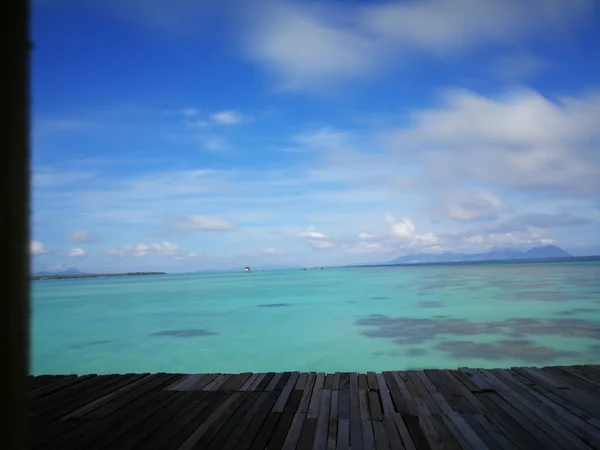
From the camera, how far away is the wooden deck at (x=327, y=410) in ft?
9.83

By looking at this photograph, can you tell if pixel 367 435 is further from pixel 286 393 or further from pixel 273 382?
pixel 273 382

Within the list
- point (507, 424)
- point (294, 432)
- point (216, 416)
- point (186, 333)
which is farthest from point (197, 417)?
point (186, 333)

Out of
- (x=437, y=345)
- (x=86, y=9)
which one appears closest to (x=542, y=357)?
(x=437, y=345)

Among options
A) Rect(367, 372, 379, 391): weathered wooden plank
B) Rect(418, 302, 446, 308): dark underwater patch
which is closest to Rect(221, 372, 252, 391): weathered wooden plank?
Rect(367, 372, 379, 391): weathered wooden plank

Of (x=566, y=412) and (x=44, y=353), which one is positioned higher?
(x=566, y=412)

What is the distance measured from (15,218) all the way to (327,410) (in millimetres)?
3417

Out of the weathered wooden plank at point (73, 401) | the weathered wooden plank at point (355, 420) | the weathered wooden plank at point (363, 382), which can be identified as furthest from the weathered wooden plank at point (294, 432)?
the weathered wooden plank at point (73, 401)

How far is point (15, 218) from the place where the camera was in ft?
1.86

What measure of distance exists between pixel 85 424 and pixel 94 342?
1349 cm

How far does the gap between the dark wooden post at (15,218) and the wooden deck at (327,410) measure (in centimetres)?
266

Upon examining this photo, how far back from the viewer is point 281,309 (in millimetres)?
22516

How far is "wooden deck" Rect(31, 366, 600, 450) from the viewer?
2996 millimetres

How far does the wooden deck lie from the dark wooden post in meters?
2.66

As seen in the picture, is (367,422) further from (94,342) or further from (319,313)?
(319,313)
